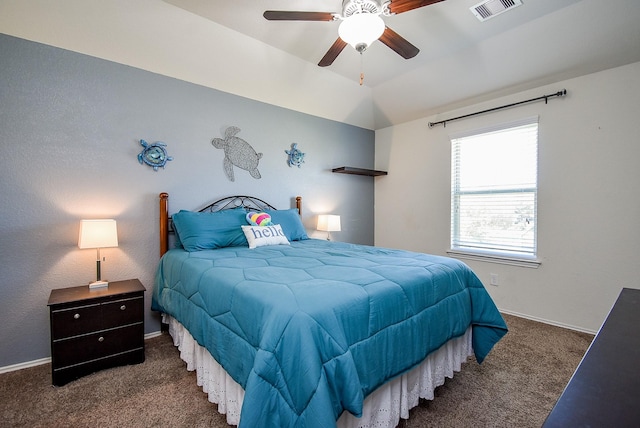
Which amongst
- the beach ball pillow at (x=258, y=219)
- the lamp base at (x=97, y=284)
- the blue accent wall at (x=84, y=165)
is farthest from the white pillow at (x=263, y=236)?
the lamp base at (x=97, y=284)

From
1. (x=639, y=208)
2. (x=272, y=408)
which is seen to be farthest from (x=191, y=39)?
(x=639, y=208)

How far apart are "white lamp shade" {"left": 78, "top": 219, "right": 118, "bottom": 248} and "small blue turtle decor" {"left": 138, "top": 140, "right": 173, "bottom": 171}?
67cm

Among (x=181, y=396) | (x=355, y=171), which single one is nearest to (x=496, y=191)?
(x=355, y=171)

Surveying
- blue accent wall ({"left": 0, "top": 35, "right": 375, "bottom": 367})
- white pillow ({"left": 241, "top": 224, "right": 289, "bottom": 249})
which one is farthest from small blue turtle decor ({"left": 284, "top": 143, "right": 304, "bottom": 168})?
white pillow ({"left": 241, "top": 224, "right": 289, "bottom": 249})

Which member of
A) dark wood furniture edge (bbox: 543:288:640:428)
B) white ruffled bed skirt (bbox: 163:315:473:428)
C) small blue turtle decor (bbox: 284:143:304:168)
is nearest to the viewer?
dark wood furniture edge (bbox: 543:288:640:428)

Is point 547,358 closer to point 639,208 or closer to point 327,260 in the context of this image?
point 639,208

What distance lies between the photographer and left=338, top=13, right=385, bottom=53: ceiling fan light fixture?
169 cm

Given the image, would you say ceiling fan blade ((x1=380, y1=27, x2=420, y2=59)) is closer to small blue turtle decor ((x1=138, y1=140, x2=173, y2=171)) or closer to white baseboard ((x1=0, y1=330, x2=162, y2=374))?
small blue turtle decor ((x1=138, y1=140, x2=173, y2=171))

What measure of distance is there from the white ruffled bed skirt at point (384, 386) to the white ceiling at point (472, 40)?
258 centimetres

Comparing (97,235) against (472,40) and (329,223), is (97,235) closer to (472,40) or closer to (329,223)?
(329,223)

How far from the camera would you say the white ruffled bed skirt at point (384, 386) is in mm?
1360

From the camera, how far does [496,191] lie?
3.30 meters

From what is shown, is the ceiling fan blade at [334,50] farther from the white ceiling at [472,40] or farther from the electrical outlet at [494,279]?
the electrical outlet at [494,279]

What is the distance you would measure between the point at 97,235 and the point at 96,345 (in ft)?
2.55
